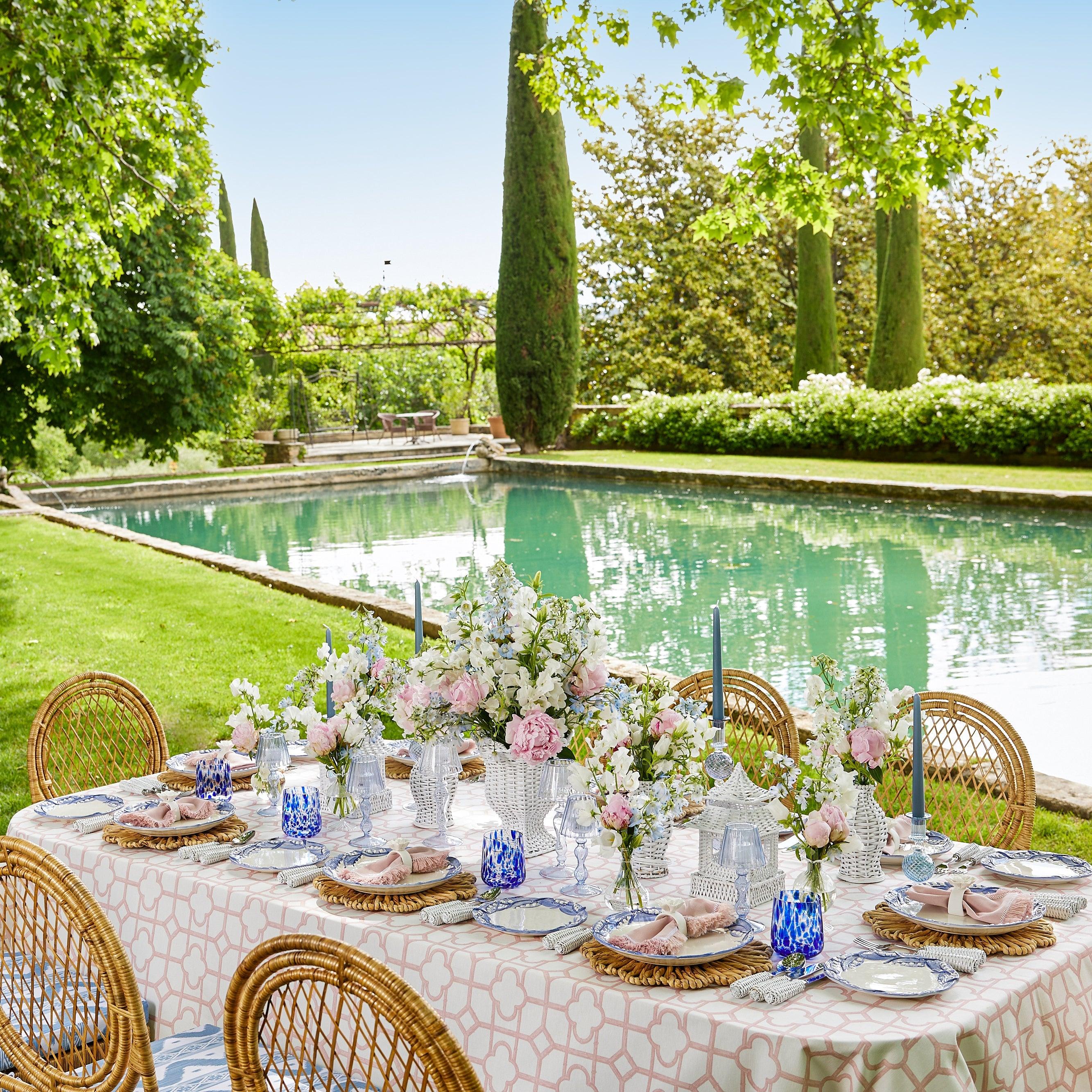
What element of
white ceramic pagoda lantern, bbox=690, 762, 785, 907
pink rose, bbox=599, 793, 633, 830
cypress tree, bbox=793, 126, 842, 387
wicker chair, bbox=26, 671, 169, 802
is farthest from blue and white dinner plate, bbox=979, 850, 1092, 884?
cypress tree, bbox=793, 126, 842, 387

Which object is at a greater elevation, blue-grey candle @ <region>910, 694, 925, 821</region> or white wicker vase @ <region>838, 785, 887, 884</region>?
blue-grey candle @ <region>910, 694, 925, 821</region>

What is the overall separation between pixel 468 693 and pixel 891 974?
3.01 ft

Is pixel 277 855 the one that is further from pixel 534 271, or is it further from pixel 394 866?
pixel 534 271

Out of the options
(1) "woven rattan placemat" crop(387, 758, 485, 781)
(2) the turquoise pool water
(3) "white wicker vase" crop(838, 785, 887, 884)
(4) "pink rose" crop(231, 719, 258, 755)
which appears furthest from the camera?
(2) the turquoise pool water

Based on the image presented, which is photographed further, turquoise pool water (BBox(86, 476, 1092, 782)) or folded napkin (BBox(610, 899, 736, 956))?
turquoise pool water (BBox(86, 476, 1092, 782))

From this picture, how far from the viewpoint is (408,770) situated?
3.20m

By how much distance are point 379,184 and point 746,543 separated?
29.6 meters

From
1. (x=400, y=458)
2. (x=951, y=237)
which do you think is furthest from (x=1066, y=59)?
(x=400, y=458)

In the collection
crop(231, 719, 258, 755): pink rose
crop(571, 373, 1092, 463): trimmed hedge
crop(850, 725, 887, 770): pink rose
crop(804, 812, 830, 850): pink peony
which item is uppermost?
crop(571, 373, 1092, 463): trimmed hedge

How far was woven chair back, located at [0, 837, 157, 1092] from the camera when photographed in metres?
1.92

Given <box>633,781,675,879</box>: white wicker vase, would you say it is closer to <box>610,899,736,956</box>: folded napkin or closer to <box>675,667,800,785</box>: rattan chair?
<box>610,899,736,956</box>: folded napkin

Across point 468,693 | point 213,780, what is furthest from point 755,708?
point 213,780

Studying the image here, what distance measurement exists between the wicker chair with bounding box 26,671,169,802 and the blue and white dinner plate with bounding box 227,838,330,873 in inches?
37.5

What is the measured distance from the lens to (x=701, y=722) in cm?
221
